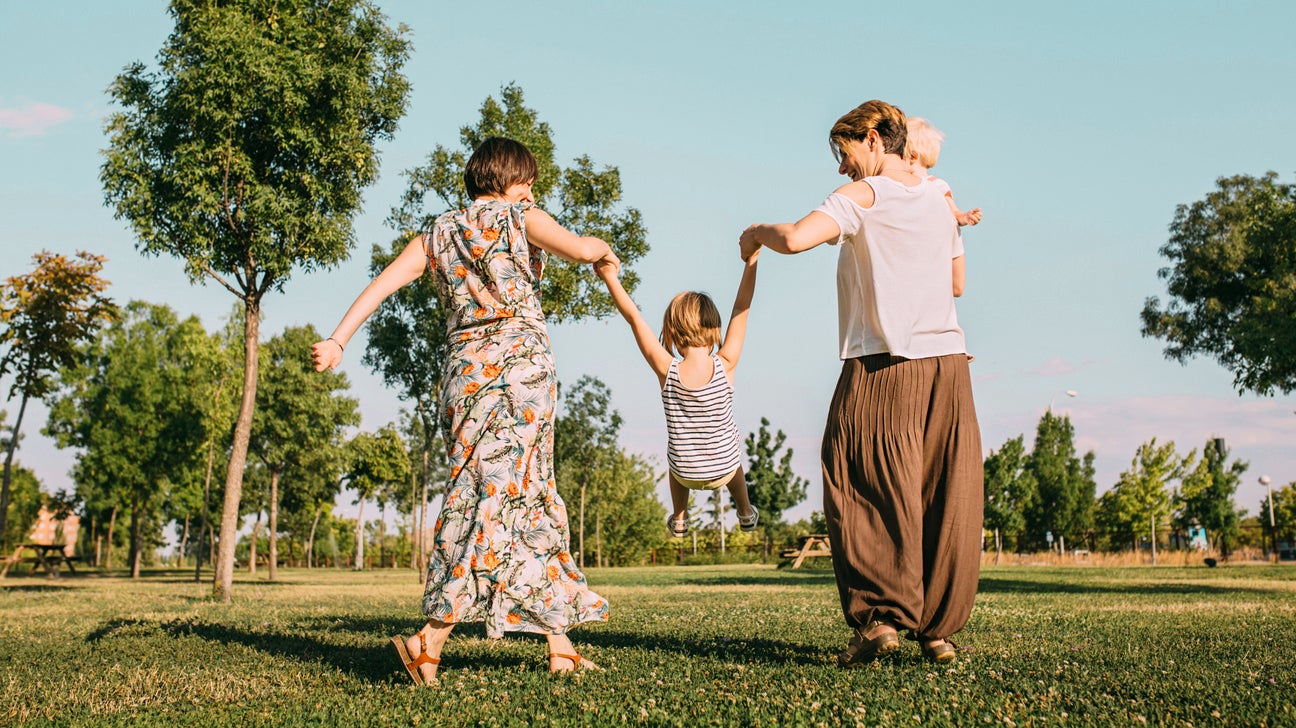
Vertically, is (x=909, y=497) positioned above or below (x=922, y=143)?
below

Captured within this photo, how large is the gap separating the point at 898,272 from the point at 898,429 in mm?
781

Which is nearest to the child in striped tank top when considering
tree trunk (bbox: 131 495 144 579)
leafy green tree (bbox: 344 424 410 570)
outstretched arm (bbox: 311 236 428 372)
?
outstretched arm (bbox: 311 236 428 372)

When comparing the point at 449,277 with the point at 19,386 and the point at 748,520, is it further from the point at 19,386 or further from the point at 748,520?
the point at 19,386

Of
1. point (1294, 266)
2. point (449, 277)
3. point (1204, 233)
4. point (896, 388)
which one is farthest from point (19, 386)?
point (1204, 233)

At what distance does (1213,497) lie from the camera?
44.0m

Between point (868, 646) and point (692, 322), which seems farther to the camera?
point (692, 322)

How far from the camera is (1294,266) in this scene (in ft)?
49.8

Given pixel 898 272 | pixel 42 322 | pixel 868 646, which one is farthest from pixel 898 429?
pixel 42 322

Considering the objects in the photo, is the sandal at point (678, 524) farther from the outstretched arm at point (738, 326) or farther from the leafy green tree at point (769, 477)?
the leafy green tree at point (769, 477)

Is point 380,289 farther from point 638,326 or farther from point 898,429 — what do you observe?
point 898,429

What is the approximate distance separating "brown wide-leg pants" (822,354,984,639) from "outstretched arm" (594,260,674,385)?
1111 mm

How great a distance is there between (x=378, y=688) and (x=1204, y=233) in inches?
1373

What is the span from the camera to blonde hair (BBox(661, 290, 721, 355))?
5.29 meters

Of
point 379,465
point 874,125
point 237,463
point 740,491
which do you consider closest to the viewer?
point 874,125
